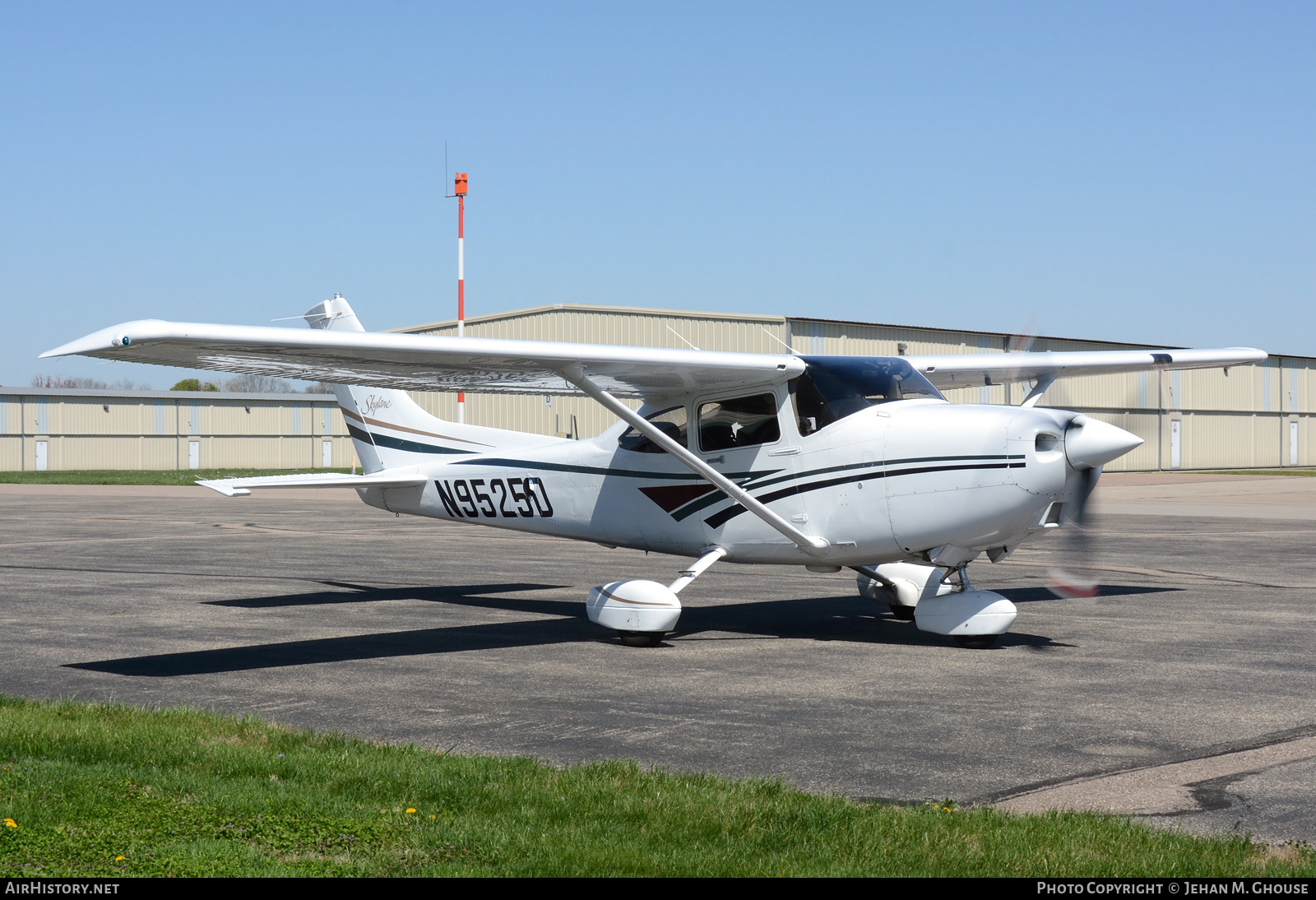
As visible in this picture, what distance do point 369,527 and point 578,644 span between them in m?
16.0

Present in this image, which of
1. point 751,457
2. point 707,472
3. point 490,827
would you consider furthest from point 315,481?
point 490,827

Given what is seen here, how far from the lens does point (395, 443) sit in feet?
47.5

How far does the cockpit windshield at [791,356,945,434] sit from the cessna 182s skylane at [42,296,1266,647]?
2 cm

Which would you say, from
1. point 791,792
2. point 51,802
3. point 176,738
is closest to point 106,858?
point 51,802

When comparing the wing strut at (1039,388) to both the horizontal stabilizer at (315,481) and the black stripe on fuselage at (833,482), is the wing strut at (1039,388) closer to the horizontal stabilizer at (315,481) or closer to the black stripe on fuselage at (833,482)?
the black stripe on fuselage at (833,482)

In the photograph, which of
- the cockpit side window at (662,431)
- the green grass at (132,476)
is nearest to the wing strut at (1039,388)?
the cockpit side window at (662,431)

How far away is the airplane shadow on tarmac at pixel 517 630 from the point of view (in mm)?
9555

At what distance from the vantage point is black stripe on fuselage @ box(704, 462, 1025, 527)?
9672 mm

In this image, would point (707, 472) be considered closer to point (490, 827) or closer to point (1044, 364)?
point (1044, 364)

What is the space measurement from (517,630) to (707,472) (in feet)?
7.64

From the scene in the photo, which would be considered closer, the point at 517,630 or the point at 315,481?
the point at 517,630

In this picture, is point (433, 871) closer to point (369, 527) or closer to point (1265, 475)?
point (369, 527)

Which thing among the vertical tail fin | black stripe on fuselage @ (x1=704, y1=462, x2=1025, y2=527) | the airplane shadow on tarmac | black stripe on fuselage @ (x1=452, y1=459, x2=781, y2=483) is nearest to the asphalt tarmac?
the airplane shadow on tarmac

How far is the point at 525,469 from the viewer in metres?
12.9
